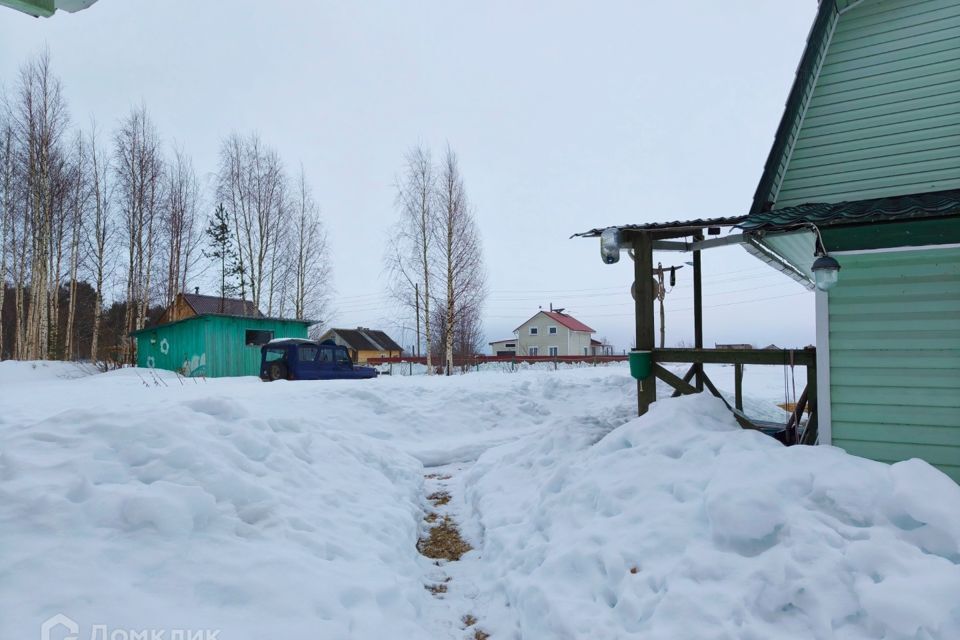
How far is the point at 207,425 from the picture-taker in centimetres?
490

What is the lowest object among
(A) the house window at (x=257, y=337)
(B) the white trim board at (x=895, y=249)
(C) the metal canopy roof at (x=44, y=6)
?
(A) the house window at (x=257, y=337)

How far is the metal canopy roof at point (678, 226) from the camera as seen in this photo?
5.80 m

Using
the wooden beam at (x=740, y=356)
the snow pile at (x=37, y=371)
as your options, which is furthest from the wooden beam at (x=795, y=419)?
the snow pile at (x=37, y=371)

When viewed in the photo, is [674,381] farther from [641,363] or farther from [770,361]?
[770,361]


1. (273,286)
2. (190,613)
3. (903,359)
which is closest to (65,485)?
(190,613)

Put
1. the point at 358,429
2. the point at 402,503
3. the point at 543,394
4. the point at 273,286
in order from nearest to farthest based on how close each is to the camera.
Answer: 1. the point at 402,503
2. the point at 358,429
3. the point at 543,394
4. the point at 273,286

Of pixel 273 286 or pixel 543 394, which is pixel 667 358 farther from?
pixel 273 286

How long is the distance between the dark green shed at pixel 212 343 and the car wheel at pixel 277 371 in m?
4.60

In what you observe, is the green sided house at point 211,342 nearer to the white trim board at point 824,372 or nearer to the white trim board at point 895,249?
the white trim board at point 824,372

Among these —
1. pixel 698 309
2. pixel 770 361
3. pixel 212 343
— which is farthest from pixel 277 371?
pixel 770 361

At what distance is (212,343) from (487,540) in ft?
55.8

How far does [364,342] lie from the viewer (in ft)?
170

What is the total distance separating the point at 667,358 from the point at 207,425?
5722 mm

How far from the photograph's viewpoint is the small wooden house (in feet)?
166
